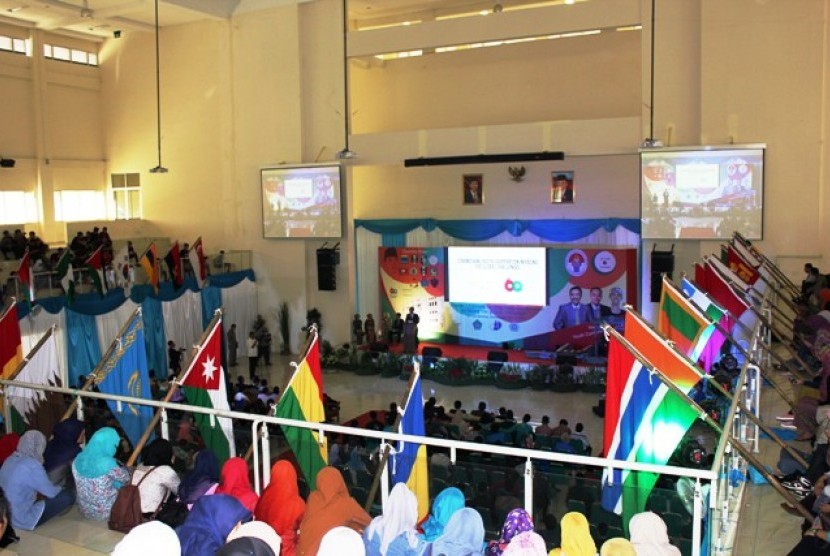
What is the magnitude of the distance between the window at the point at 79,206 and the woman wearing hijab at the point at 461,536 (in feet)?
69.3

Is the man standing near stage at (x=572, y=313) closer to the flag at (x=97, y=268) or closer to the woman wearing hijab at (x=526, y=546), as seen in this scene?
the flag at (x=97, y=268)

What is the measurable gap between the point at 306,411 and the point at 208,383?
1.32m

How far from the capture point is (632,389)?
660cm

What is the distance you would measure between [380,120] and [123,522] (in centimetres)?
1732

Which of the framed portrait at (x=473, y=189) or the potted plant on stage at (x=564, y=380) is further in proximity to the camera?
the framed portrait at (x=473, y=189)

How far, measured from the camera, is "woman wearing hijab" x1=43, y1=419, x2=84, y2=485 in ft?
25.5

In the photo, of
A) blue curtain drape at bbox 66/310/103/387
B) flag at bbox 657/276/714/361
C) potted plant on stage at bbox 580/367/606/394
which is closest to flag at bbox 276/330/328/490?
flag at bbox 657/276/714/361

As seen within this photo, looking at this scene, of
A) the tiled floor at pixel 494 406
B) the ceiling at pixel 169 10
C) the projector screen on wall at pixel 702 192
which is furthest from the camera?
the ceiling at pixel 169 10

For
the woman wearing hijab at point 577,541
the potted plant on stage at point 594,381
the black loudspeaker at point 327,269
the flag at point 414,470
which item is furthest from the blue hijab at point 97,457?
the black loudspeaker at point 327,269

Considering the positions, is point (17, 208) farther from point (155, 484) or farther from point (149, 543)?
point (149, 543)

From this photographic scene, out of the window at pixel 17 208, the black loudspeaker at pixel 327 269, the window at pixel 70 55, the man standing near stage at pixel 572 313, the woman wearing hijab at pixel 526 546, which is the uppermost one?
the window at pixel 70 55

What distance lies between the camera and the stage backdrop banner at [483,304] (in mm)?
19219

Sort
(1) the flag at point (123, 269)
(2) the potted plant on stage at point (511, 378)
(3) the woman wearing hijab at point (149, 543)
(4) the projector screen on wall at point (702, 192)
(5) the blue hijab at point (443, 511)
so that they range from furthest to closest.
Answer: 1. (1) the flag at point (123, 269)
2. (2) the potted plant on stage at point (511, 378)
3. (4) the projector screen on wall at point (702, 192)
4. (5) the blue hijab at point (443, 511)
5. (3) the woman wearing hijab at point (149, 543)

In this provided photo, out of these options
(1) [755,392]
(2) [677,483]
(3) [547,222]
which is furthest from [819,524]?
(3) [547,222]
